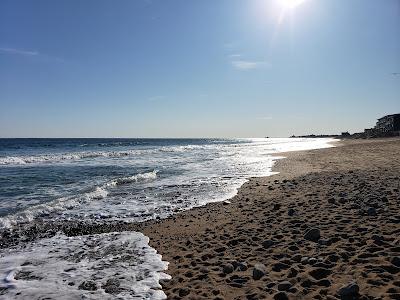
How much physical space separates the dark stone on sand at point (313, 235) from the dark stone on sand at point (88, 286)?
4298 mm

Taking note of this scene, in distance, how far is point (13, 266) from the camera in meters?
7.29

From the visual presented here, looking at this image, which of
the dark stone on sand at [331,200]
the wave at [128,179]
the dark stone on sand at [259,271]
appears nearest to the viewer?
the dark stone on sand at [259,271]

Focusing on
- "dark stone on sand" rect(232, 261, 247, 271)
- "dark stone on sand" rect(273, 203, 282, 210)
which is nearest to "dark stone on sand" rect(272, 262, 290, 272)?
"dark stone on sand" rect(232, 261, 247, 271)

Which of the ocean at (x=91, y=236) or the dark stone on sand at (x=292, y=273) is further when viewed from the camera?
the ocean at (x=91, y=236)

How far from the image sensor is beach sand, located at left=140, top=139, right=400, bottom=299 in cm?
528

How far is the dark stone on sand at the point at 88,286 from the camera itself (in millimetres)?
6119

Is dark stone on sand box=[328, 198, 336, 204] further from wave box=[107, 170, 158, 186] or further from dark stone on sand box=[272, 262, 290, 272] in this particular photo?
wave box=[107, 170, 158, 186]

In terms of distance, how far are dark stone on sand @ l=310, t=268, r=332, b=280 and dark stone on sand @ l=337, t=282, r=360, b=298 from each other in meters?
0.68

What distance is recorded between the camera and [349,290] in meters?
4.75

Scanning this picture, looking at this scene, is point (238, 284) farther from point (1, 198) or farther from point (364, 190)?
point (1, 198)

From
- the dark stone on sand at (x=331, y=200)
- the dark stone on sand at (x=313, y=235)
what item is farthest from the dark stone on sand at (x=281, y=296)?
the dark stone on sand at (x=331, y=200)

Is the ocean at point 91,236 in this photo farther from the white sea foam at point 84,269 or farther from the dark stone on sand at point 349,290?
the dark stone on sand at point 349,290

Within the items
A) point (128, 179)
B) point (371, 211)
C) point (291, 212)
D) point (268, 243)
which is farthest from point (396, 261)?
point (128, 179)

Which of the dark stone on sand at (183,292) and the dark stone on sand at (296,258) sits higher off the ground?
the dark stone on sand at (296,258)
